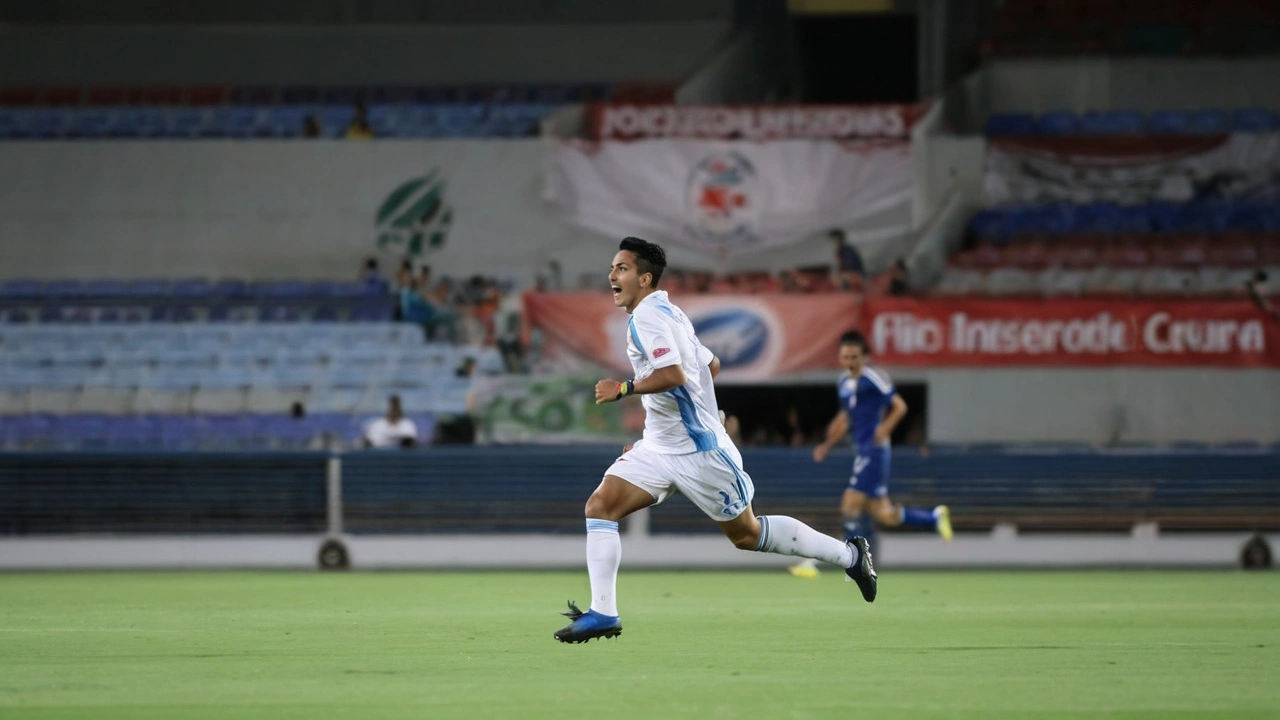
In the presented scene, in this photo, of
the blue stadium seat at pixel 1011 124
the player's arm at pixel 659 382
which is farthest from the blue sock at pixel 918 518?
the blue stadium seat at pixel 1011 124

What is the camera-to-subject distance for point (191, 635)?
9.50 meters

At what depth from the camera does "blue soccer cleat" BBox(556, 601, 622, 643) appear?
8414mm

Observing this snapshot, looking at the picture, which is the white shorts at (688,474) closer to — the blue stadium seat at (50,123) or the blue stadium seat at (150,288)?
the blue stadium seat at (150,288)

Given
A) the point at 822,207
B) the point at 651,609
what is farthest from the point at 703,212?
the point at 651,609

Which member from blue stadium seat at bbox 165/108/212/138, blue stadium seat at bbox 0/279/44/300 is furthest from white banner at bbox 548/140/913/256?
blue stadium seat at bbox 0/279/44/300

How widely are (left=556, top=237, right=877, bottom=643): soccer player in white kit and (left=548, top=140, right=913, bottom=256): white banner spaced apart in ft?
54.9

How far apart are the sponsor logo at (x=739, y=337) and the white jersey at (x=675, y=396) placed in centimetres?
1321

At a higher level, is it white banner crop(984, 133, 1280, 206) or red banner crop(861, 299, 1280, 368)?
white banner crop(984, 133, 1280, 206)

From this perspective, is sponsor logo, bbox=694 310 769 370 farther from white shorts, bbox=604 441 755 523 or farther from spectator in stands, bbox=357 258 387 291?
white shorts, bbox=604 441 755 523

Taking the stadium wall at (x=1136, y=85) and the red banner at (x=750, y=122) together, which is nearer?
the red banner at (x=750, y=122)

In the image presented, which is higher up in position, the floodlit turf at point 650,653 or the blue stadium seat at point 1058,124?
the blue stadium seat at point 1058,124

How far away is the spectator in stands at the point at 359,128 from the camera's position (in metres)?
26.3

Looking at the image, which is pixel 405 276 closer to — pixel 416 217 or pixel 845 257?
pixel 416 217

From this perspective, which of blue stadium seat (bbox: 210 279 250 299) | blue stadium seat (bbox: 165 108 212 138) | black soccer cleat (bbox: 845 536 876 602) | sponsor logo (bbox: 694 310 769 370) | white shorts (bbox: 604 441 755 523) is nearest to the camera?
white shorts (bbox: 604 441 755 523)
